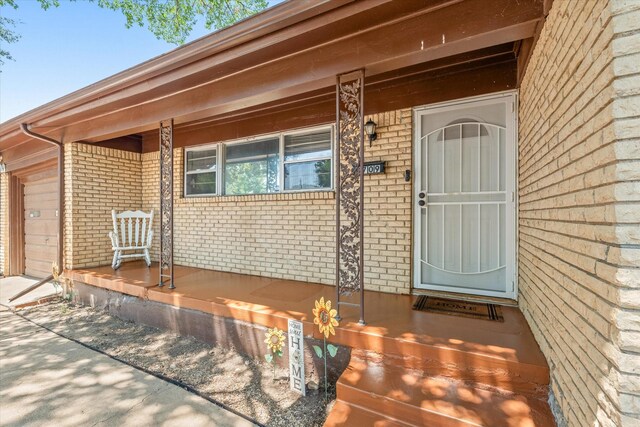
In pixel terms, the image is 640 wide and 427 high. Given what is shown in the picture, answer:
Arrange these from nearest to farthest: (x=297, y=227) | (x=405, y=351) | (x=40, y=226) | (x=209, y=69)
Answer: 1. (x=405, y=351)
2. (x=209, y=69)
3. (x=297, y=227)
4. (x=40, y=226)

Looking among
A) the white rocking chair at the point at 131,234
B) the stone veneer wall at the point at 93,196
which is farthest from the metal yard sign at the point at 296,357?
the stone veneer wall at the point at 93,196

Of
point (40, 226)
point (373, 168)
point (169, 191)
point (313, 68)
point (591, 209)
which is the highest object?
point (313, 68)

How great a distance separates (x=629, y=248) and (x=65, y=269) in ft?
22.1

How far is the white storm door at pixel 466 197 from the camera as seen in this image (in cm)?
302

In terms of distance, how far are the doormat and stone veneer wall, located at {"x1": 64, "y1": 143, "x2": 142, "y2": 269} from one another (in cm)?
541

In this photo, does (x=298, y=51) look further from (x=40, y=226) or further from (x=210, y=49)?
(x=40, y=226)

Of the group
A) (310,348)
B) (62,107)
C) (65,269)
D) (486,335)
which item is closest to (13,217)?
(65,269)

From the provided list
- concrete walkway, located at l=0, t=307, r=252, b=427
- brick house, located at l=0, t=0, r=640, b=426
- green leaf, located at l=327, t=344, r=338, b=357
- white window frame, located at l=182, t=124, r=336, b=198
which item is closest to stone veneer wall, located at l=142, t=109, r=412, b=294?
brick house, located at l=0, t=0, r=640, b=426

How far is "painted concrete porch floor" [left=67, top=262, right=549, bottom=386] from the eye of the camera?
2006 mm

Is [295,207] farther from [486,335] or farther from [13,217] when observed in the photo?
[13,217]

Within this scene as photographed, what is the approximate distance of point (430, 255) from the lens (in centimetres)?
338

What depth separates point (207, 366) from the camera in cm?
282

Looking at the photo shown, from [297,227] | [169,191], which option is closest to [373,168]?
[297,227]

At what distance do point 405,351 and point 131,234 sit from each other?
514 cm
